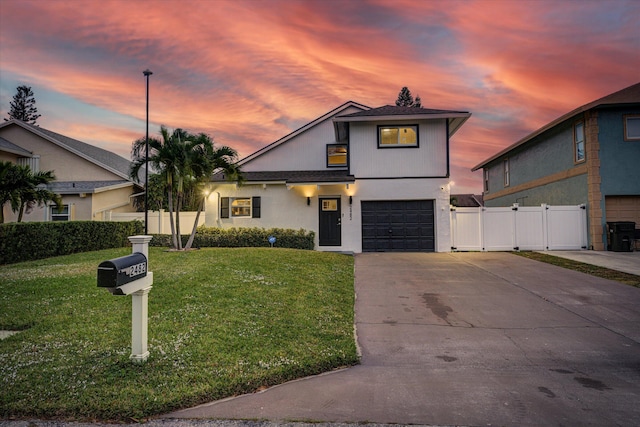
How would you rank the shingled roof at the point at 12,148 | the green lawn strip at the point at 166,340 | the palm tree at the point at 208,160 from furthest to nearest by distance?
1. the shingled roof at the point at 12,148
2. the palm tree at the point at 208,160
3. the green lawn strip at the point at 166,340

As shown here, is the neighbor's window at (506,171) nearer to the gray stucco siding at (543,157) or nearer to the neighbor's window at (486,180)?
the gray stucco siding at (543,157)

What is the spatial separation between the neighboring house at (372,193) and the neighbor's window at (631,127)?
21.2ft

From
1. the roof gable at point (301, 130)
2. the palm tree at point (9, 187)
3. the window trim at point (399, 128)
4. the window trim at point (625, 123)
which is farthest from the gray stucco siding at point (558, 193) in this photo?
the palm tree at point (9, 187)

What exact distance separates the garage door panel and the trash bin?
6896mm

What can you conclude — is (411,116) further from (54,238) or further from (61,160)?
(61,160)

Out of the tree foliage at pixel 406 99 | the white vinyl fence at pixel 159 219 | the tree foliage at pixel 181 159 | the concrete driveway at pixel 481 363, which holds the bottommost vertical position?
the concrete driveway at pixel 481 363

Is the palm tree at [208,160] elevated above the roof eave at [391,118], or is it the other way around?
the roof eave at [391,118]

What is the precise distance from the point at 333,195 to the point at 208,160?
5.60 meters

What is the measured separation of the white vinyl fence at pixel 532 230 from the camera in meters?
14.1

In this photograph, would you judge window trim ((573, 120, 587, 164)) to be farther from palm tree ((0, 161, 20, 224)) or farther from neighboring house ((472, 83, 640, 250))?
palm tree ((0, 161, 20, 224))

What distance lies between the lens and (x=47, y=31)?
12336mm

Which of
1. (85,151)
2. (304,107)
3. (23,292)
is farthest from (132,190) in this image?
(23,292)

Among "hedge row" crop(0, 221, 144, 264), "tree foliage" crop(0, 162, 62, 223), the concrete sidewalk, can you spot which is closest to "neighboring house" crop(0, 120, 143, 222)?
"hedge row" crop(0, 221, 144, 264)

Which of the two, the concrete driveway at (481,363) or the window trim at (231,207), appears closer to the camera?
the concrete driveway at (481,363)
